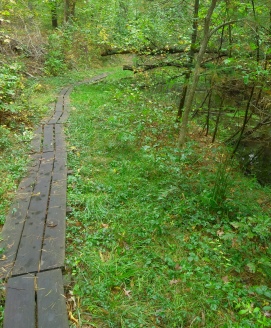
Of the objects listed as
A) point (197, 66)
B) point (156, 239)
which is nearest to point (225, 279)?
point (156, 239)

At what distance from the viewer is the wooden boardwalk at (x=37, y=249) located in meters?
2.41

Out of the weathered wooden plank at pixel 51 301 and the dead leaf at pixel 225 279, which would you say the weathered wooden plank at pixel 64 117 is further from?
the dead leaf at pixel 225 279

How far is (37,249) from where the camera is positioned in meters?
3.08

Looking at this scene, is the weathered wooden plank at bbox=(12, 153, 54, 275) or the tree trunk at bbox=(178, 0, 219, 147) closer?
the weathered wooden plank at bbox=(12, 153, 54, 275)

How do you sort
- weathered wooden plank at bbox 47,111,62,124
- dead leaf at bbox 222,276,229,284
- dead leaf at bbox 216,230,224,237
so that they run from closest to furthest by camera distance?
dead leaf at bbox 222,276,229,284 < dead leaf at bbox 216,230,224,237 < weathered wooden plank at bbox 47,111,62,124

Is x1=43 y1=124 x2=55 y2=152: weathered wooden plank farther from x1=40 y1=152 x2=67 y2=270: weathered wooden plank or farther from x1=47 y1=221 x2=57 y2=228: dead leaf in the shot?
x1=47 y1=221 x2=57 y2=228: dead leaf

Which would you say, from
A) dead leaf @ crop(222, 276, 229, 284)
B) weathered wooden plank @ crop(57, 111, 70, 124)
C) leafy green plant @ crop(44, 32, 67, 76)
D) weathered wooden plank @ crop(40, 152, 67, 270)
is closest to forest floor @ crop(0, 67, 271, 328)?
dead leaf @ crop(222, 276, 229, 284)

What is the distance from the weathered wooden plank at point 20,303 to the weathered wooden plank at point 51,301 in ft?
0.22

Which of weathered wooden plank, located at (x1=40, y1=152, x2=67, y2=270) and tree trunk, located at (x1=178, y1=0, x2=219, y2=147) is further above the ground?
tree trunk, located at (x1=178, y1=0, x2=219, y2=147)

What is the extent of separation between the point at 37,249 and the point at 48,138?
11.7 ft

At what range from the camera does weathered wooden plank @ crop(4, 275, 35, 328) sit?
232 cm

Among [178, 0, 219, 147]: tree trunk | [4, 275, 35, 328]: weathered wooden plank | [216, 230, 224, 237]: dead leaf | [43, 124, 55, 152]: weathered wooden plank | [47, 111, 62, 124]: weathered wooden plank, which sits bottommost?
[4, 275, 35, 328]: weathered wooden plank

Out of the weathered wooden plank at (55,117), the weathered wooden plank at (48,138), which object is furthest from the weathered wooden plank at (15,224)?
the weathered wooden plank at (55,117)

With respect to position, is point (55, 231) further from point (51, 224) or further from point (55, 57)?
point (55, 57)
